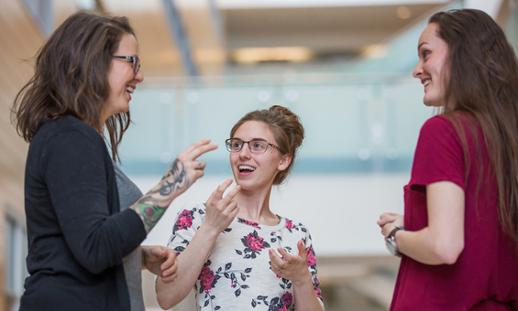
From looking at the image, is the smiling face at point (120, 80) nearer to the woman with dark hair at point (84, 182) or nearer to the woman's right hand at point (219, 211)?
the woman with dark hair at point (84, 182)

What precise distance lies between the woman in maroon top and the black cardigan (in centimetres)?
69

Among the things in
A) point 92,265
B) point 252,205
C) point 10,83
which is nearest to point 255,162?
point 252,205

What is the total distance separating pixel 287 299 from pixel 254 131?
0.53 m

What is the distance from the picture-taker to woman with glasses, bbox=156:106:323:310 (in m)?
2.57

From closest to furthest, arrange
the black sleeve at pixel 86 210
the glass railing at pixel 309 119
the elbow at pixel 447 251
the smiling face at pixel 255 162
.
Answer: the black sleeve at pixel 86 210 < the elbow at pixel 447 251 < the smiling face at pixel 255 162 < the glass railing at pixel 309 119

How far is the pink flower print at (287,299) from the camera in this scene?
2768 millimetres

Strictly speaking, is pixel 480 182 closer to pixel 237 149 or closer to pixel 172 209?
pixel 237 149

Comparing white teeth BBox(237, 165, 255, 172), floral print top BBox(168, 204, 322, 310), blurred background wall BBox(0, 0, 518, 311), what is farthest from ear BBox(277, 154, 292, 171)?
blurred background wall BBox(0, 0, 518, 311)

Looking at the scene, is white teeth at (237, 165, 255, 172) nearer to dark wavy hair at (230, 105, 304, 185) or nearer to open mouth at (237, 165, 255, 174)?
open mouth at (237, 165, 255, 174)

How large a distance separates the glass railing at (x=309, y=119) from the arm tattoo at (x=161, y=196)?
7070 millimetres

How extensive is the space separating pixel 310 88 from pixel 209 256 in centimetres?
685

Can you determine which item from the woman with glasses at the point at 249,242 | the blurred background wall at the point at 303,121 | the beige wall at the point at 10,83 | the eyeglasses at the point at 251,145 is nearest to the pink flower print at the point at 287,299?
the woman with glasses at the point at 249,242

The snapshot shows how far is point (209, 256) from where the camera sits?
2.77 m

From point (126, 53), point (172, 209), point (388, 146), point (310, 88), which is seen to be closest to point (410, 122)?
point (388, 146)
